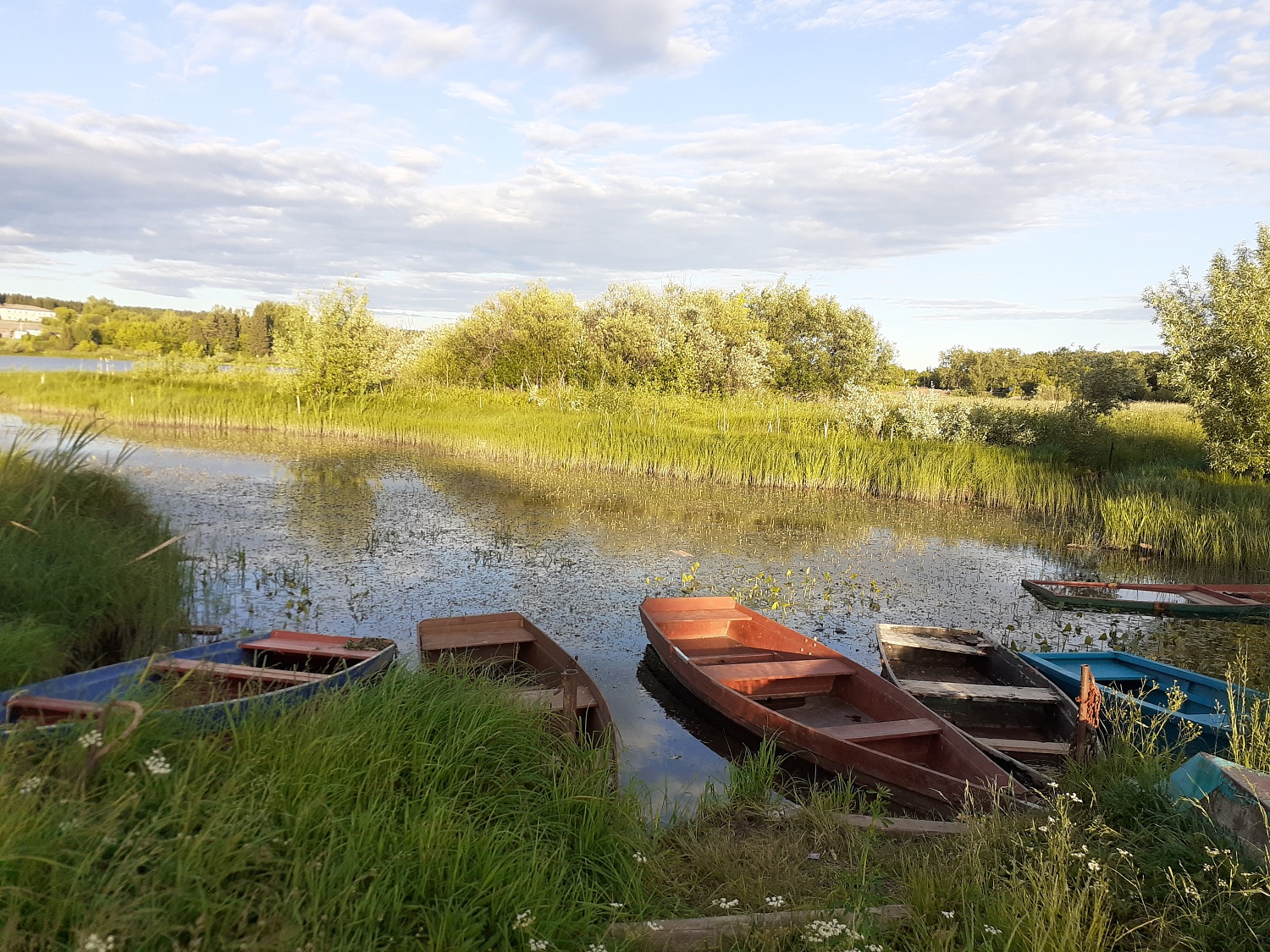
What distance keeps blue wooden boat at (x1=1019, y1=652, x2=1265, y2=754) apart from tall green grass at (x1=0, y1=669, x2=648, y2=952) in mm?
4146

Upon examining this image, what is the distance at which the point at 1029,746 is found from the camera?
216 inches

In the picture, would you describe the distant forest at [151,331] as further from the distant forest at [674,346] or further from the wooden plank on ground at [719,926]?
the wooden plank on ground at [719,926]

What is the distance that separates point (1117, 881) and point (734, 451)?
15.9 meters

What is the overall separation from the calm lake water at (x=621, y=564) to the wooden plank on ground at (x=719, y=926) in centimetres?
219

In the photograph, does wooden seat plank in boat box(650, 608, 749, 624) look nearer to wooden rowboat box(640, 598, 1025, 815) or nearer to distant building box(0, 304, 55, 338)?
wooden rowboat box(640, 598, 1025, 815)

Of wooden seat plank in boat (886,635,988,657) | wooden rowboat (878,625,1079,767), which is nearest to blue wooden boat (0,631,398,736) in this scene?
wooden rowboat (878,625,1079,767)

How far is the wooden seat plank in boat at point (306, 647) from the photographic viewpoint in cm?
606

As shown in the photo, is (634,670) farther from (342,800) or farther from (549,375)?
(549,375)

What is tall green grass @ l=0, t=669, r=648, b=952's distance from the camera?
2408 millimetres

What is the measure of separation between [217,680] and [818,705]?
4855mm

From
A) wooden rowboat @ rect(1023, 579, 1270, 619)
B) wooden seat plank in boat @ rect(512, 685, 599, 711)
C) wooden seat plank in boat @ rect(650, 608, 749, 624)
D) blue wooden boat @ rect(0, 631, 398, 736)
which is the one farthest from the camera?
wooden rowboat @ rect(1023, 579, 1270, 619)

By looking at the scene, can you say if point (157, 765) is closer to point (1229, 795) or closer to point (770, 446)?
point (1229, 795)

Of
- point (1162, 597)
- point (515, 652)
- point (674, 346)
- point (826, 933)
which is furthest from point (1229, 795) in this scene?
point (674, 346)

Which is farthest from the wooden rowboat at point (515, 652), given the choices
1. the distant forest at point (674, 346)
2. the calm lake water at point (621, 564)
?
the distant forest at point (674, 346)
